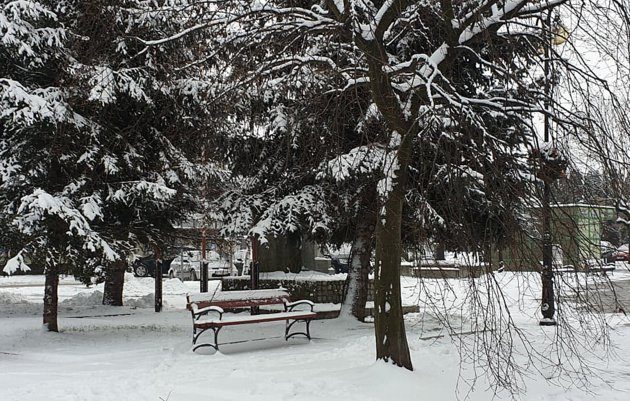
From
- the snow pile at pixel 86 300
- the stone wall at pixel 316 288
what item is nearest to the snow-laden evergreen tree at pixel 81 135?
the stone wall at pixel 316 288

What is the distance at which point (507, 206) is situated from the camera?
5840 mm

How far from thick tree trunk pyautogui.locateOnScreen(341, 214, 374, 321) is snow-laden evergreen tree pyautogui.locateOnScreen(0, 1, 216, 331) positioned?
148 inches

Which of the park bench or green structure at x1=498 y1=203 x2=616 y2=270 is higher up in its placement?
green structure at x1=498 y1=203 x2=616 y2=270

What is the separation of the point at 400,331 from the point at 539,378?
6.60 ft

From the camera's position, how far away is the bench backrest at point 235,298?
9680 millimetres

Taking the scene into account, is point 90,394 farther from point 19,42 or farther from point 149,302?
point 149,302

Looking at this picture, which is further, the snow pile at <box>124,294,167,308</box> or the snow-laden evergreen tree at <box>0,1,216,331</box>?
the snow pile at <box>124,294,167,308</box>

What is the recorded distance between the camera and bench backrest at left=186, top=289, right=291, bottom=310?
31.8 feet

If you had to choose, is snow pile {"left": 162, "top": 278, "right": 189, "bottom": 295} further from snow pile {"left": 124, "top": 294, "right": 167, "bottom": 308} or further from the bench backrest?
the bench backrest

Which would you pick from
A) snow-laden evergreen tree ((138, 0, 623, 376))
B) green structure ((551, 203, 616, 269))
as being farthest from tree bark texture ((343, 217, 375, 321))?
green structure ((551, 203, 616, 269))

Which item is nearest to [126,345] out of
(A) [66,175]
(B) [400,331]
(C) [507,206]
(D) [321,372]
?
(A) [66,175]

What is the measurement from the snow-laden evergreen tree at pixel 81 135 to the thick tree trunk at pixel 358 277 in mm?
3763

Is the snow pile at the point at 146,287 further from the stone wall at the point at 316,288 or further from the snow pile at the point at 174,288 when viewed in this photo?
the stone wall at the point at 316,288

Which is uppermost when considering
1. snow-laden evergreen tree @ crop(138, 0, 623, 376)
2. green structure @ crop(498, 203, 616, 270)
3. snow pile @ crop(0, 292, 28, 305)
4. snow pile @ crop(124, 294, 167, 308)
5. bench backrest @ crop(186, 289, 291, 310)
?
snow-laden evergreen tree @ crop(138, 0, 623, 376)
